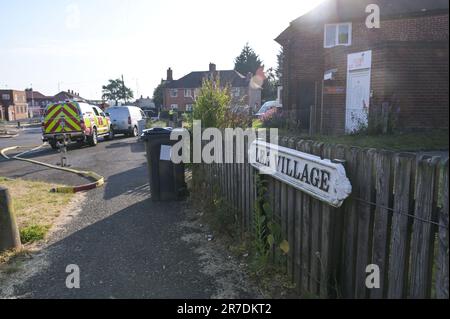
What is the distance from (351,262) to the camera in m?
2.84

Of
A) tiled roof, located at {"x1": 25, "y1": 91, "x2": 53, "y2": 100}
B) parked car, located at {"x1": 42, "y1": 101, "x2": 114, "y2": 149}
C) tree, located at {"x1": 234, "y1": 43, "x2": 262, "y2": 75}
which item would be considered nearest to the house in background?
tiled roof, located at {"x1": 25, "y1": 91, "x2": 53, "y2": 100}

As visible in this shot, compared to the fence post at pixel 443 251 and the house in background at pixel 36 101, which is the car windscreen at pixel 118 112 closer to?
the fence post at pixel 443 251

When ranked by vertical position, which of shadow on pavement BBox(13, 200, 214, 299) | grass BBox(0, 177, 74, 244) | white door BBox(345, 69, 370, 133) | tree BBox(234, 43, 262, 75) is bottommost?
shadow on pavement BBox(13, 200, 214, 299)

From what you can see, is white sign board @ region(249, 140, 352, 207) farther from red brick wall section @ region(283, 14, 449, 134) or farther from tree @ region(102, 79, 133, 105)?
tree @ region(102, 79, 133, 105)

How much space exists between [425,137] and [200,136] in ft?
15.3

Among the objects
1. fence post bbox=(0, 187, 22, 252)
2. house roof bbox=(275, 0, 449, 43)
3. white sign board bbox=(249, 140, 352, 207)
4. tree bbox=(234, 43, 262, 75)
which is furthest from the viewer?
tree bbox=(234, 43, 262, 75)

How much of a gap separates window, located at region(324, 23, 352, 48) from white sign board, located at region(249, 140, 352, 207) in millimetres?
15593

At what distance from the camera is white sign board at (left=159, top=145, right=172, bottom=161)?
6.97 meters

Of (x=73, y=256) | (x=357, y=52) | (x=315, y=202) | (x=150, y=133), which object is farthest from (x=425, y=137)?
(x=357, y=52)

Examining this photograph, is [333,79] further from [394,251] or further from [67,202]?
[394,251]

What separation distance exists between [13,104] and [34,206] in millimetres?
82048

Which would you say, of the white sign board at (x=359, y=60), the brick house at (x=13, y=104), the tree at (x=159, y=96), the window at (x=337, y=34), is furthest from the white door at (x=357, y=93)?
the tree at (x=159, y=96)

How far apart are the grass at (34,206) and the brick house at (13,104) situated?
70.8 metres

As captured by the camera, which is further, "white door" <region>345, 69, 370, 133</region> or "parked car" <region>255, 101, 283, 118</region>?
"parked car" <region>255, 101, 283, 118</region>
